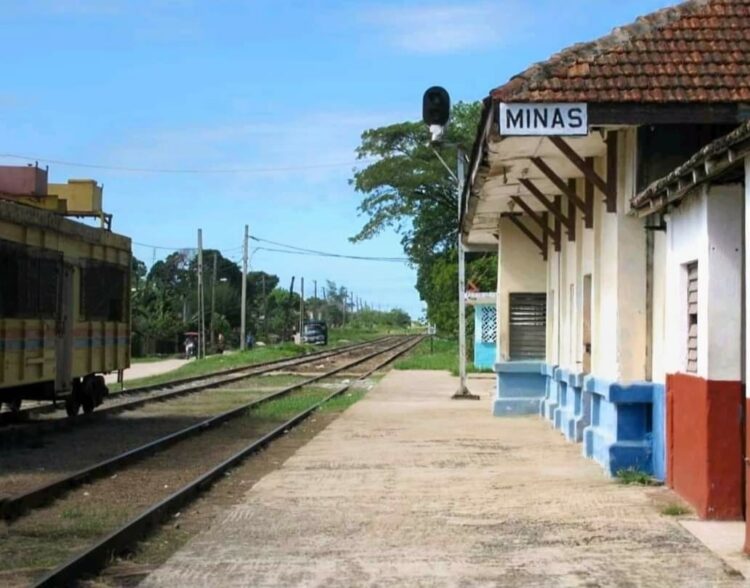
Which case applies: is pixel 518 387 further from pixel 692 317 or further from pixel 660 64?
pixel 692 317

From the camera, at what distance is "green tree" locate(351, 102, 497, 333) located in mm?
59500

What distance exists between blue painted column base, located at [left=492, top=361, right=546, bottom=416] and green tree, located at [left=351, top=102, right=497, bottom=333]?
34817 millimetres

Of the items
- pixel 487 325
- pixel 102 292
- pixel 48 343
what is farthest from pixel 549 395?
pixel 487 325

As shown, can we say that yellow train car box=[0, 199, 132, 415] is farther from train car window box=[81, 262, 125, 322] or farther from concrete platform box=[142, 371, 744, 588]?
concrete platform box=[142, 371, 744, 588]

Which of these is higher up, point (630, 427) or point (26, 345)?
point (26, 345)

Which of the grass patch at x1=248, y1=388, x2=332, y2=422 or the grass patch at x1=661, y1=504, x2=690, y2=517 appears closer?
the grass patch at x1=661, y1=504, x2=690, y2=517

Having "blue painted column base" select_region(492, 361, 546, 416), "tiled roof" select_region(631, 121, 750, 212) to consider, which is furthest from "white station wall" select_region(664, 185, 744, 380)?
"blue painted column base" select_region(492, 361, 546, 416)

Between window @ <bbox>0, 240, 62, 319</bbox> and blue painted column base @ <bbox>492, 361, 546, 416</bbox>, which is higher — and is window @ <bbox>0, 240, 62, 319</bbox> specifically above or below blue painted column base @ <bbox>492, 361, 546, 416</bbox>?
above

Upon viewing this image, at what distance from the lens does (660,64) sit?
12.4 m

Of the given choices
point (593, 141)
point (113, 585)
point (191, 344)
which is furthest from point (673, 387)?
point (191, 344)

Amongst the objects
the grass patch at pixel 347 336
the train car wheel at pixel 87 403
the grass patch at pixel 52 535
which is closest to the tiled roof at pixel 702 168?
the grass patch at pixel 52 535

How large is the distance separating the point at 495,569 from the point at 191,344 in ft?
201

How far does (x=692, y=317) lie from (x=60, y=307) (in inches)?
431

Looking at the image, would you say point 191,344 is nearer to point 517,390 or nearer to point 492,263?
point 492,263
